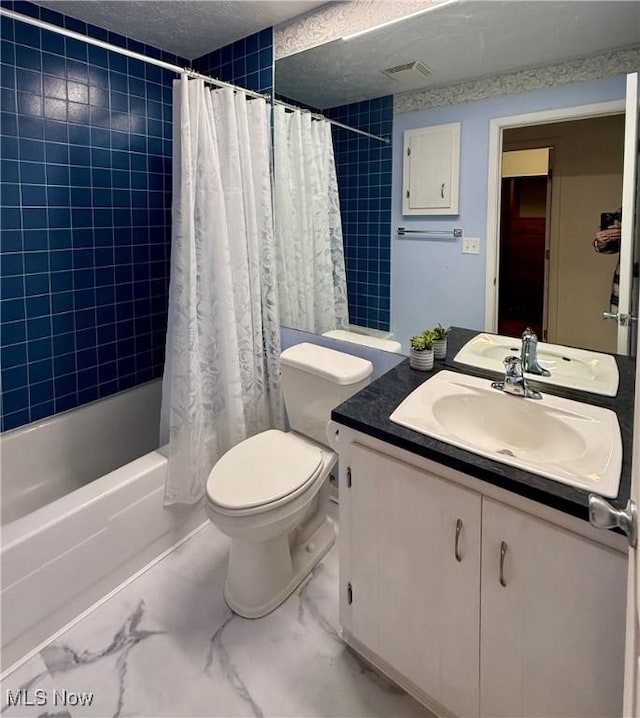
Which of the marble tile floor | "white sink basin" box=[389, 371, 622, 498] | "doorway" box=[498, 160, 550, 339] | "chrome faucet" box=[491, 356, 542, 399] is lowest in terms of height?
the marble tile floor

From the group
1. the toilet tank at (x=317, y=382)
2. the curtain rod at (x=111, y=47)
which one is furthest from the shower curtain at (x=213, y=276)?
the toilet tank at (x=317, y=382)

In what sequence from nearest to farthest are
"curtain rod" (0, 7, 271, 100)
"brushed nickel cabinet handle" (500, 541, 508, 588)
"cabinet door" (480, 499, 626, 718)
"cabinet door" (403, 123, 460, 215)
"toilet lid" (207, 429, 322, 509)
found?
"cabinet door" (480, 499, 626, 718) < "brushed nickel cabinet handle" (500, 541, 508, 588) < "curtain rod" (0, 7, 271, 100) < "toilet lid" (207, 429, 322, 509) < "cabinet door" (403, 123, 460, 215)

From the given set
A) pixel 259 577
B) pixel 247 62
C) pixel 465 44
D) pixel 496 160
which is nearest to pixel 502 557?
pixel 259 577

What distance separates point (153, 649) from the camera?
1.53 metres

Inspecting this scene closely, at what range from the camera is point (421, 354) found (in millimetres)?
1604

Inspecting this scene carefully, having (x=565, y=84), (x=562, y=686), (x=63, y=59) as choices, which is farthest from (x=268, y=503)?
(x=63, y=59)

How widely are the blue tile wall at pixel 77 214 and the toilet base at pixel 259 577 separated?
1.25m

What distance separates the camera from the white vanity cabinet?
95 centimetres

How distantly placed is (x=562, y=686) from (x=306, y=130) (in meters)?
2.19

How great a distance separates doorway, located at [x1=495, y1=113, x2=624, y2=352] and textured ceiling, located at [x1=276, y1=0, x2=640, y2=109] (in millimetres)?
227

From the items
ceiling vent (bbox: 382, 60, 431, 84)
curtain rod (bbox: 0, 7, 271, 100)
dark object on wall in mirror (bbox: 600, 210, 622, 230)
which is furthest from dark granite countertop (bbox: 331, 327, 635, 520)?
curtain rod (bbox: 0, 7, 271, 100)

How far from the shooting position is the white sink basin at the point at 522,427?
1.01m

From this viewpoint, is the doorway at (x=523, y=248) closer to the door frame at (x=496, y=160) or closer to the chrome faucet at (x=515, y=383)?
the door frame at (x=496, y=160)

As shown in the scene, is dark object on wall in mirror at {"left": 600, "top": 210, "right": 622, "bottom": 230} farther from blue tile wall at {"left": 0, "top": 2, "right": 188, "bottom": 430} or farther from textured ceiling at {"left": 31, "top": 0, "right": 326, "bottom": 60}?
blue tile wall at {"left": 0, "top": 2, "right": 188, "bottom": 430}
